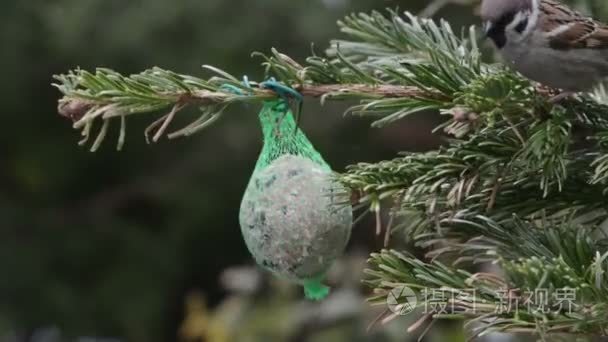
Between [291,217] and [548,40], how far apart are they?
0.42 metres

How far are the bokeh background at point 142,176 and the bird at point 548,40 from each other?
1714mm

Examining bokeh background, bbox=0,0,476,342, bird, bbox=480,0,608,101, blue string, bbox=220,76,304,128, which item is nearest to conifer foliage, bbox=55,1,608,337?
blue string, bbox=220,76,304,128

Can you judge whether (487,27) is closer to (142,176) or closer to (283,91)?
(283,91)

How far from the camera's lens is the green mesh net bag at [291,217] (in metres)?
1.47

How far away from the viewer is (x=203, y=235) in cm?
390

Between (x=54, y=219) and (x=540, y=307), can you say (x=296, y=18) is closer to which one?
(x=54, y=219)

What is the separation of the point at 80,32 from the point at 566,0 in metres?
1.90

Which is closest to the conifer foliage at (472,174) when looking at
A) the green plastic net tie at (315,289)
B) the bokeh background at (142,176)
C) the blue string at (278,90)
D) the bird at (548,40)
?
the blue string at (278,90)

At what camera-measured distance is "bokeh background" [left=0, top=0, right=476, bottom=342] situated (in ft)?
11.1

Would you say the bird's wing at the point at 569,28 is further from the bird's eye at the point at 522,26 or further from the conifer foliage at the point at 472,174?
the conifer foliage at the point at 472,174

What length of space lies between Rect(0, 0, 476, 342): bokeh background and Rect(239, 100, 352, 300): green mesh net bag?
1.58 m

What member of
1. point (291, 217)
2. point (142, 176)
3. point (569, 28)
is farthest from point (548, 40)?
point (142, 176)

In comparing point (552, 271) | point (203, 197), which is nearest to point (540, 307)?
point (552, 271)

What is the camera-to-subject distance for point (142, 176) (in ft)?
12.9
